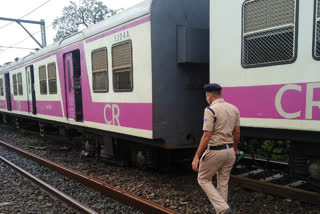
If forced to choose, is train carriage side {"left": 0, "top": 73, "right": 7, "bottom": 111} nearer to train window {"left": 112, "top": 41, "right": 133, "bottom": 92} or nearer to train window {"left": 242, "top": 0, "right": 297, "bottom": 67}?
train window {"left": 112, "top": 41, "right": 133, "bottom": 92}

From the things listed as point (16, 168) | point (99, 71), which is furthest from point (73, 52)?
point (16, 168)

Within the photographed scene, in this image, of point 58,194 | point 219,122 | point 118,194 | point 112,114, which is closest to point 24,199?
point 58,194

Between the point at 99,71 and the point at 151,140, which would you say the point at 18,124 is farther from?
the point at 151,140

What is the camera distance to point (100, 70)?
671cm

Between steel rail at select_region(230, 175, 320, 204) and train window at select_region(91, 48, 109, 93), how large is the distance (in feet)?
11.5

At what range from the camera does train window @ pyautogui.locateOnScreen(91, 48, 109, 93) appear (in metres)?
6.51

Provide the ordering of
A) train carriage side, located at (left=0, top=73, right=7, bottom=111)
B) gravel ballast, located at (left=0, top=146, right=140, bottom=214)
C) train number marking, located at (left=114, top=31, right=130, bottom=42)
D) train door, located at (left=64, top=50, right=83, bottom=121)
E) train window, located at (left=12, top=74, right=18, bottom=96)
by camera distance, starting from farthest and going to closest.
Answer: train carriage side, located at (left=0, top=73, right=7, bottom=111), train window, located at (left=12, top=74, right=18, bottom=96), train door, located at (left=64, top=50, right=83, bottom=121), train number marking, located at (left=114, top=31, right=130, bottom=42), gravel ballast, located at (left=0, top=146, right=140, bottom=214)

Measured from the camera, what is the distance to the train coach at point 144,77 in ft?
17.1

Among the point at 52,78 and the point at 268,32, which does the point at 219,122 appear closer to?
the point at 268,32

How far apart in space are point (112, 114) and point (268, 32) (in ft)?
12.3

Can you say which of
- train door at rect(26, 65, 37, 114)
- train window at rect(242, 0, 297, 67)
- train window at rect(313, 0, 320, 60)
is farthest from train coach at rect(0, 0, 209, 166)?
train door at rect(26, 65, 37, 114)

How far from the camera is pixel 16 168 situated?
23.5ft

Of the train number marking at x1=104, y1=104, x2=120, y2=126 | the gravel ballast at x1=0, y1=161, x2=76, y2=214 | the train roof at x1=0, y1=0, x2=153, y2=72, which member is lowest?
the gravel ballast at x1=0, y1=161, x2=76, y2=214

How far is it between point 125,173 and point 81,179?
100 centimetres
